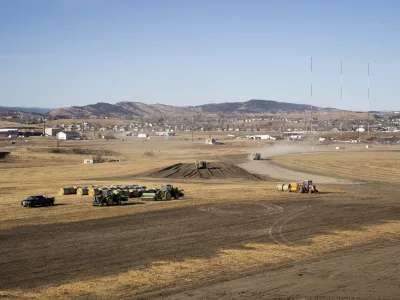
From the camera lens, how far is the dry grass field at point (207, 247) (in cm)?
2645

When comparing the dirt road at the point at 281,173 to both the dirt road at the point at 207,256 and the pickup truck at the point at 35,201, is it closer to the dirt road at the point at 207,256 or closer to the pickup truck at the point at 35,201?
the dirt road at the point at 207,256

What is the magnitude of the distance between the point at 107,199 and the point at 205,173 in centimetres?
3594

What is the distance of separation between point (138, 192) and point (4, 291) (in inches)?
1276

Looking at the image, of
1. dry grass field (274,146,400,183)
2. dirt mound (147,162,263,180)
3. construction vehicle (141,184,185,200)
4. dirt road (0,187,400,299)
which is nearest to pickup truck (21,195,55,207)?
dirt road (0,187,400,299)

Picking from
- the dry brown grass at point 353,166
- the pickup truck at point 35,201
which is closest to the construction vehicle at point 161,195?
the pickup truck at point 35,201

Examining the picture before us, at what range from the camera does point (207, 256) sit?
107 feet

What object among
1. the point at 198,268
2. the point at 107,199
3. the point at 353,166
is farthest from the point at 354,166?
the point at 198,268

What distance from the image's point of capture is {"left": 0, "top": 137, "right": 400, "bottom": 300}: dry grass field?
2645 cm

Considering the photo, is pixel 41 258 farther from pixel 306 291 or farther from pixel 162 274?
pixel 306 291

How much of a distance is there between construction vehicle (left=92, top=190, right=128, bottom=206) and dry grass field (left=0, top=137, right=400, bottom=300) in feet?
3.40

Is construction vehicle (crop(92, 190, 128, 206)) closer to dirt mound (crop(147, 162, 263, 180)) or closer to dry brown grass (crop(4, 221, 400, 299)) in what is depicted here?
dry brown grass (crop(4, 221, 400, 299))

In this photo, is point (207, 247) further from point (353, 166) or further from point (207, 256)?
point (353, 166)

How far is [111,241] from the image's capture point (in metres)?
36.3

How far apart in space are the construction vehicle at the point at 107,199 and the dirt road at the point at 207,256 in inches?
263
